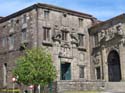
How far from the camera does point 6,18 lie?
49.4 m

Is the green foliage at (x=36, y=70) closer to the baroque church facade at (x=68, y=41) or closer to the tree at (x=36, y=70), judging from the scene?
the tree at (x=36, y=70)

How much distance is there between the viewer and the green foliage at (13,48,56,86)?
111 feet

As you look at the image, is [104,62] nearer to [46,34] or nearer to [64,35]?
[64,35]

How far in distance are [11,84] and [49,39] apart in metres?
8.56

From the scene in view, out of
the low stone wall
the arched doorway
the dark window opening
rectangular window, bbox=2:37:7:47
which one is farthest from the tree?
rectangular window, bbox=2:37:7:47

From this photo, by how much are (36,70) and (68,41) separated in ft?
42.6

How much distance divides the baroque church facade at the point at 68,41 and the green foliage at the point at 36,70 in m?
7.71

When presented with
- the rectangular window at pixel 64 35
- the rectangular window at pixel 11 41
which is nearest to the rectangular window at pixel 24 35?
the rectangular window at pixel 11 41

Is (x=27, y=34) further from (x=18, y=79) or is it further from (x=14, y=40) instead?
(x=18, y=79)

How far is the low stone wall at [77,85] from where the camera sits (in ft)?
121

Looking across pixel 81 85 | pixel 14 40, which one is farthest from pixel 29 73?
pixel 14 40

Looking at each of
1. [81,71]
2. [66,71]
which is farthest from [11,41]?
[81,71]

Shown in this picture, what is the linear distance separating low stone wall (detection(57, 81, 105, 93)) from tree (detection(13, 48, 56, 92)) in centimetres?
220

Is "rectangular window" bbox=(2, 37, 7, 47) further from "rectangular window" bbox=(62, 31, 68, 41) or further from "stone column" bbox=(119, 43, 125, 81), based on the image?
"stone column" bbox=(119, 43, 125, 81)
